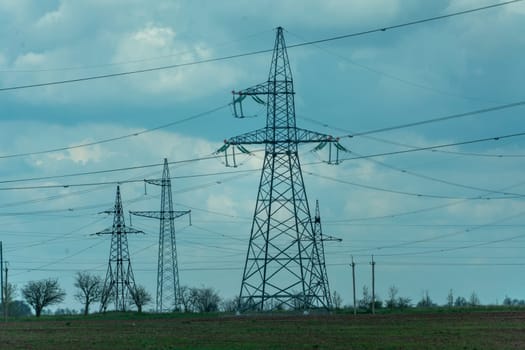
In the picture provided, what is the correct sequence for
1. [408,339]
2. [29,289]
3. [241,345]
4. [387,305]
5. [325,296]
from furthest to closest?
[29,289]
[387,305]
[325,296]
[408,339]
[241,345]

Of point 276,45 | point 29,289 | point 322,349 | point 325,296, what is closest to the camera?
point 322,349

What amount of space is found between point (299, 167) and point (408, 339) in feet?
92.5

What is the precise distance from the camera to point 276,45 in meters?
72.5

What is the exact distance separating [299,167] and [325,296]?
12.0 meters

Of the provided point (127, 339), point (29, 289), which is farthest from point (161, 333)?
point (29, 289)

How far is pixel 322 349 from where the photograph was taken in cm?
4084

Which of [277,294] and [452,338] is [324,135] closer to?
[277,294]

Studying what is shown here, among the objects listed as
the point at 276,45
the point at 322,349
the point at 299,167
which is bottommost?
the point at 322,349

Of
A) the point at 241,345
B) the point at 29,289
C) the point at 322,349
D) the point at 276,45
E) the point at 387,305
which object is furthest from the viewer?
the point at 29,289

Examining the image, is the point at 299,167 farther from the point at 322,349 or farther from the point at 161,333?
the point at 322,349

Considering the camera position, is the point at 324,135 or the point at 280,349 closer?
the point at 280,349

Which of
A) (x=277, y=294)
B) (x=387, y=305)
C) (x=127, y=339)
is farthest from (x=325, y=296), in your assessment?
(x=387, y=305)

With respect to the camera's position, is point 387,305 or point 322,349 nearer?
point 322,349

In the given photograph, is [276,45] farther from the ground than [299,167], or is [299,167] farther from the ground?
[276,45]
